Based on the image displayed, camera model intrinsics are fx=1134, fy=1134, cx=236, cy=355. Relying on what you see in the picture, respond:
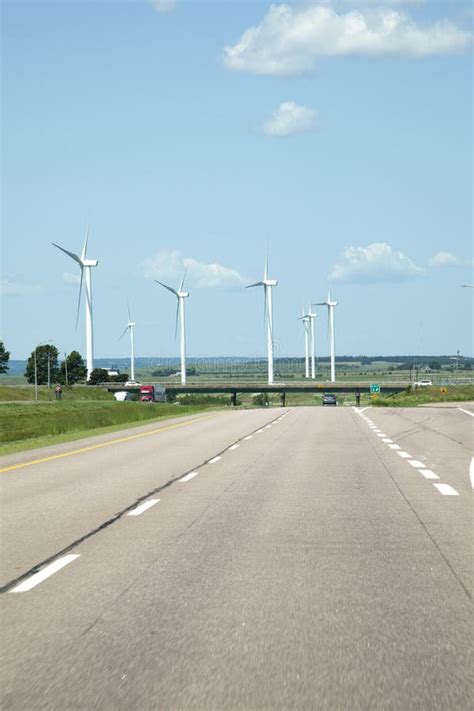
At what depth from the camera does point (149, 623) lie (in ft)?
23.9

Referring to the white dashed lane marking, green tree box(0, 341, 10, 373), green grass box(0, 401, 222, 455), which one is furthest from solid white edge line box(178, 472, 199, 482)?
green tree box(0, 341, 10, 373)

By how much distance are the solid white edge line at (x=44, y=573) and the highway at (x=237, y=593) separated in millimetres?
20

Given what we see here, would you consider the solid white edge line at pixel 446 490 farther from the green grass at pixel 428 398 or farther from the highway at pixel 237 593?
the green grass at pixel 428 398

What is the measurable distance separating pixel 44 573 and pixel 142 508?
443 cm

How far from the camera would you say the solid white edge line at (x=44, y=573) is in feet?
28.2

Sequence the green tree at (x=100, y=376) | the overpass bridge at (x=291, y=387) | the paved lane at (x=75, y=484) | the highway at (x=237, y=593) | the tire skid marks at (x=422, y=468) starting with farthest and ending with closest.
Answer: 1. the green tree at (x=100, y=376)
2. the overpass bridge at (x=291, y=387)
3. the tire skid marks at (x=422, y=468)
4. the paved lane at (x=75, y=484)
5. the highway at (x=237, y=593)

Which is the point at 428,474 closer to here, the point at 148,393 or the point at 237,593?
the point at 237,593

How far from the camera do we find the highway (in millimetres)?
5871

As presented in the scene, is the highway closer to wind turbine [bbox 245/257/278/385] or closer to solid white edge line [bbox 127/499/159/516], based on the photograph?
solid white edge line [bbox 127/499/159/516]

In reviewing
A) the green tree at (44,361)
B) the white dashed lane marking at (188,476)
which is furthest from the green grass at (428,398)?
the green tree at (44,361)

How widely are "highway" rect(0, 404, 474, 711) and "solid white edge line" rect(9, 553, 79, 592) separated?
0.02 m

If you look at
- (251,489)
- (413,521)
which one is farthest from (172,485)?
(413,521)

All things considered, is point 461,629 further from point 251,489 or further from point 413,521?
point 251,489

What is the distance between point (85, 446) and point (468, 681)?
22.4 metres
